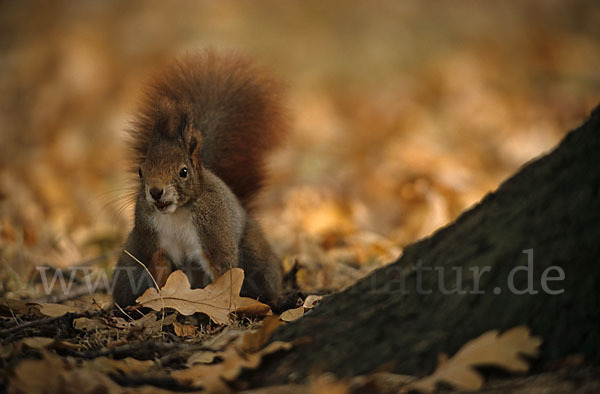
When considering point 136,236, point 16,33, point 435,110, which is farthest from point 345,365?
point 16,33

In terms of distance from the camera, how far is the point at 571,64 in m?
6.29

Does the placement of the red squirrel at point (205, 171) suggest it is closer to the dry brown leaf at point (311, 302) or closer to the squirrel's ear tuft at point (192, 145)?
the squirrel's ear tuft at point (192, 145)

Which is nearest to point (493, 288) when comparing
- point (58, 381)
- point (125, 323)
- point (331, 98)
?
point (58, 381)

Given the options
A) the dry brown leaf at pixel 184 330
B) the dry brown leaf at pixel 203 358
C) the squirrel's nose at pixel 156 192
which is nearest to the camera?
the dry brown leaf at pixel 203 358

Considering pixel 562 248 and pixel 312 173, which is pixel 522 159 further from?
pixel 562 248

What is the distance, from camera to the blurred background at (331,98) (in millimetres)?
4211

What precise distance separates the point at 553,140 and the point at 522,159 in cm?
33

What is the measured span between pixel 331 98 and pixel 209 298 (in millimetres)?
4484

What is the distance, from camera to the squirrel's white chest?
7.26 feet

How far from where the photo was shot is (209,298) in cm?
193

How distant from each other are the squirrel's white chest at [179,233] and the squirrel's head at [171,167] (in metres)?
0.05

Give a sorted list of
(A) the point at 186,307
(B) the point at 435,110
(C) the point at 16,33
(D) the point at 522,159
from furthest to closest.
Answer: (C) the point at 16,33 < (B) the point at 435,110 < (D) the point at 522,159 < (A) the point at 186,307

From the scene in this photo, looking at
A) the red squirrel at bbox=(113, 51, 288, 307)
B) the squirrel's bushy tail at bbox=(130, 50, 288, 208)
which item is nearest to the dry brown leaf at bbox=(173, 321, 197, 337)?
the red squirrel at bbox=(113, 51, 288, 307)

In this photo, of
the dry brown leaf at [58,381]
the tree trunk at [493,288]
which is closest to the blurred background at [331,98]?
the tree trunk at [493,288]
